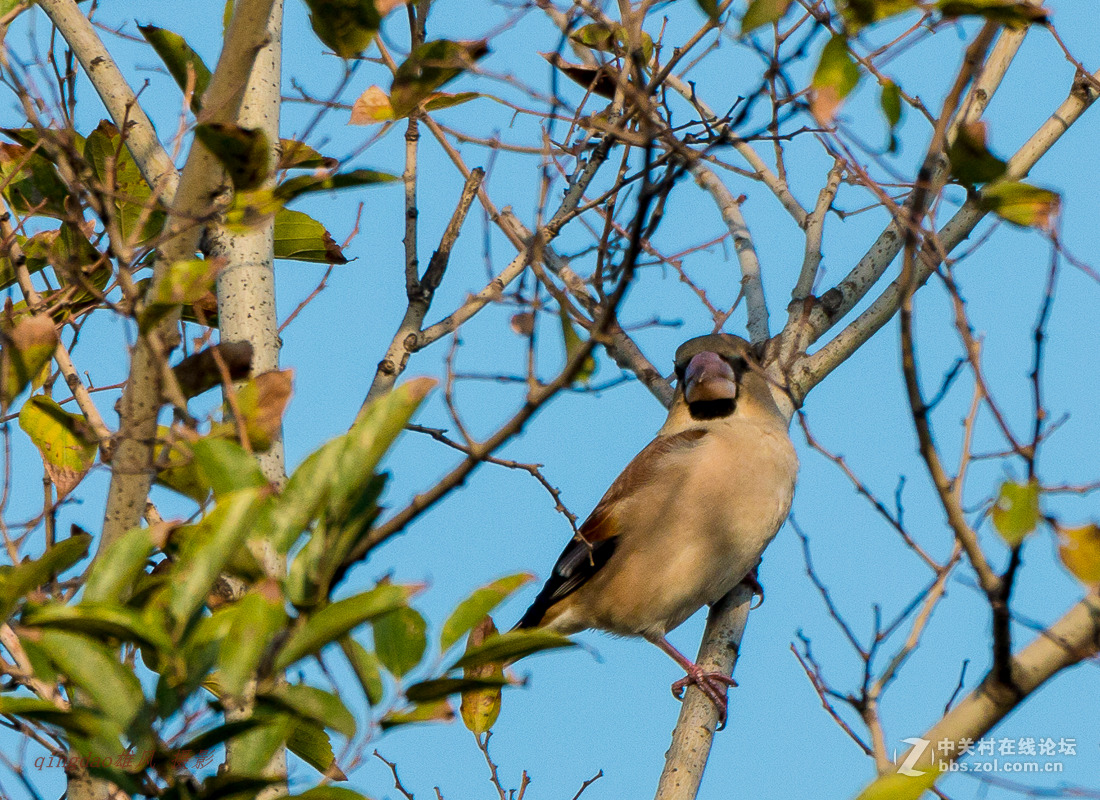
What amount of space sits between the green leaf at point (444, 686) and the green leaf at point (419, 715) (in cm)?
2

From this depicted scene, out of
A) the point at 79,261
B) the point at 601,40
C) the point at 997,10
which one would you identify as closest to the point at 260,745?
the point at 997,10

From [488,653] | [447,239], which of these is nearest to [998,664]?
[488,653]

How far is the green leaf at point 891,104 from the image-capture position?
223cm

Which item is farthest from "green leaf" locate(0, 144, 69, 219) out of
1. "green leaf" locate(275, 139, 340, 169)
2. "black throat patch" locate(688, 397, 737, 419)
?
"black throat patch" locate(688, 397, 737, 419)

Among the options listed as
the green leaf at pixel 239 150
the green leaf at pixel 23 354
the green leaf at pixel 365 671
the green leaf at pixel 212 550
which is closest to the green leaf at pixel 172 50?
the green leaf at pixel 239 150

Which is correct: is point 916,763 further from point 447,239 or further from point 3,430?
point 3,430

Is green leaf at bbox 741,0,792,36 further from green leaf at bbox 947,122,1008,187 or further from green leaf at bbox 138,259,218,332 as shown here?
green leaf at bbox 138,259,218,332

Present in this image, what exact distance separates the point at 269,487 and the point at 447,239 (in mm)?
2073

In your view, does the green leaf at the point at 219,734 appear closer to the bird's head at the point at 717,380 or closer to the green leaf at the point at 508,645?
the green leaf at the point at 508,645

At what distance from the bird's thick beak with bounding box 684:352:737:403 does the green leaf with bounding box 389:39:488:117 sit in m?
2.71

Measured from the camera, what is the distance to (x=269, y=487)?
199 cm

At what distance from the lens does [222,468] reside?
2.05 meters

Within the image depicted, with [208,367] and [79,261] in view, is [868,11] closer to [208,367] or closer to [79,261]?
[208,367]

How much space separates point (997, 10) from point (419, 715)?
1.57m
